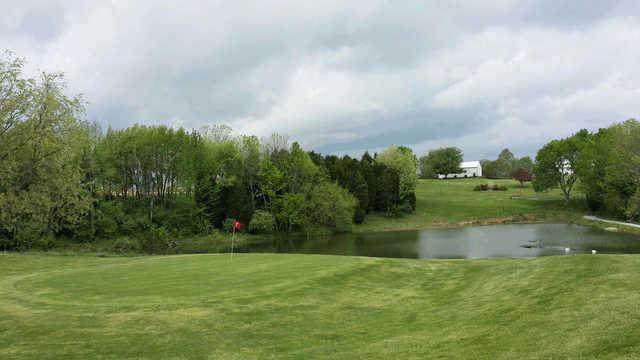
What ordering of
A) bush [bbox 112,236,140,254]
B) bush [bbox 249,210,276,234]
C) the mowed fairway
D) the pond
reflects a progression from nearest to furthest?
the mowed fairway < the pond < bush [bbox 112,236,140,254] < bush [bbox 249,210,276,234]

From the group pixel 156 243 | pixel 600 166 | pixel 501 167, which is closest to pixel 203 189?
pixel 156 243

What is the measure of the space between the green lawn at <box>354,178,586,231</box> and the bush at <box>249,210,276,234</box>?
51.8ft

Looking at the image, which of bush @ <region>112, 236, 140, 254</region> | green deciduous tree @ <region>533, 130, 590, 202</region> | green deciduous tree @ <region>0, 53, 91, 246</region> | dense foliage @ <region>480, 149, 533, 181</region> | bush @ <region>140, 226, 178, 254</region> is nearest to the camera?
green deciduous tree @ <region>0, 53, 91, 246</region>

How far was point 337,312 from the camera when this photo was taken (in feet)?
50.3

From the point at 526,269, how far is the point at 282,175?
58466mm

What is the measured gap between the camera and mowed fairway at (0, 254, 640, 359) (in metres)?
10.6

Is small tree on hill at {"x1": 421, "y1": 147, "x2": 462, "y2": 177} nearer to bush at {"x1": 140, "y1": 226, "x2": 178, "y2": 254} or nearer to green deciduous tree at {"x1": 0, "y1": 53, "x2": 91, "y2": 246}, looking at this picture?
bush at {"x1": 140, "y1": 226, "x2": 178, "y2": 254}

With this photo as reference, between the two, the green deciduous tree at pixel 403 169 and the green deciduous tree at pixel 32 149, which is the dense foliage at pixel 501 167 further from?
the green deciduous tree at pixel 32 149

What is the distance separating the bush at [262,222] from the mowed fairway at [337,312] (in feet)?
156

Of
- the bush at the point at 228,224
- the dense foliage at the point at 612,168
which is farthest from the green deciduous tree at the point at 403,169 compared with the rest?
the bush at the point at 228,224

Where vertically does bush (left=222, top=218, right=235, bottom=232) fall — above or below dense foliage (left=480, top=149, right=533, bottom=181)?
below

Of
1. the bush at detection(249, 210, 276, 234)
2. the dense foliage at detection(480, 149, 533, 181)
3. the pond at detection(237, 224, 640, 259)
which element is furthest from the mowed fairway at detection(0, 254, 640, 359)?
the dense foliage at detection(480, 149, 533, 181)

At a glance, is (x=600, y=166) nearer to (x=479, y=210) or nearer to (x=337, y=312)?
(x=479, y=210)

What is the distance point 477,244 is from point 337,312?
130 ft
